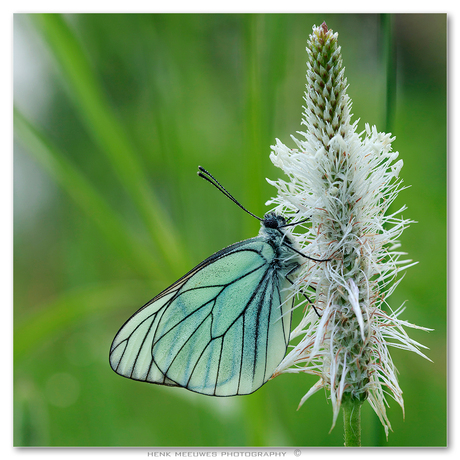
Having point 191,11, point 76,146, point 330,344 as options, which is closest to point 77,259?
point 76,146

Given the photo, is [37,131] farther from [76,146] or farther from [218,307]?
[218,307]

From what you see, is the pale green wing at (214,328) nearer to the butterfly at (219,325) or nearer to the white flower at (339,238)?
the butterfly at (219,325)

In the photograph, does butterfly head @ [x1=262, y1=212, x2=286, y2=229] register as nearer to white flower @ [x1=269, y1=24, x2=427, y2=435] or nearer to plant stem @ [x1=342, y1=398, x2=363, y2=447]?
white flower @ [x1=269, y1=24, x2=427, y2=435]

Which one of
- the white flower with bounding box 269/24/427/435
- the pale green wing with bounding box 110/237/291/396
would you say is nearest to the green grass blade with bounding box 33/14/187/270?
the pale green wing with bounding box 110/237/291/396

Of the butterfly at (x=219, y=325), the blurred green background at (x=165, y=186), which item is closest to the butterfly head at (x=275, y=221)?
the butterfly at (x=219, y=325)

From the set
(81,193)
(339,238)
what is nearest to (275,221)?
(339,238)

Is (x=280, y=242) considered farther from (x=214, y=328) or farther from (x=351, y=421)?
(x=351, y=421)
